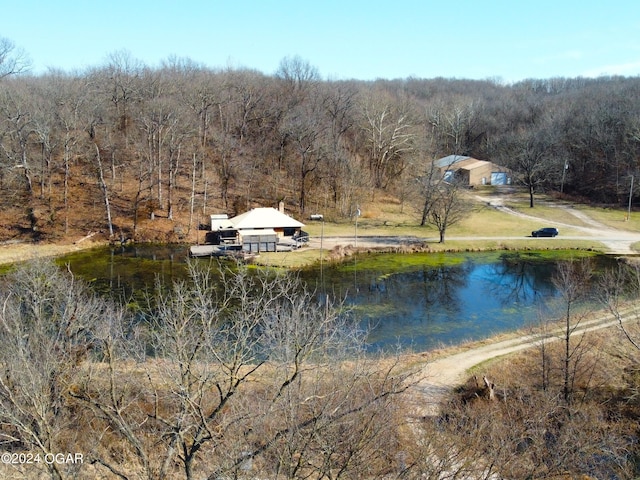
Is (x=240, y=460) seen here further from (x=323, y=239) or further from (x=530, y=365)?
(x=323, y=239)

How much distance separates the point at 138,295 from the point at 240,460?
842 inches

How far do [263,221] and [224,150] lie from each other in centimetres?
1478

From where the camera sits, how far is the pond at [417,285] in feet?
83.1

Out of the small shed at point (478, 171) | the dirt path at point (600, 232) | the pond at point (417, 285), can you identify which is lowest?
the pond at point (417, 285)

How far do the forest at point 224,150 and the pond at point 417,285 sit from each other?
797 cm

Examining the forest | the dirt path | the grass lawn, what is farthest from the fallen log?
the dirt path

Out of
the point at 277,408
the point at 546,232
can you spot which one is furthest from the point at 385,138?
the point at 277,408

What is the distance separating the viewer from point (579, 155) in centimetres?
6662

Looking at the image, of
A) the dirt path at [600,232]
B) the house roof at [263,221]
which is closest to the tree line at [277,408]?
the dirt path at [600,232]

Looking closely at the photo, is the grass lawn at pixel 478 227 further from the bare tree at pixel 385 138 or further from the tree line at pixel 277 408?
the tree line at pixel 277 408

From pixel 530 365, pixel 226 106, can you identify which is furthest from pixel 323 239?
pixel 226 106

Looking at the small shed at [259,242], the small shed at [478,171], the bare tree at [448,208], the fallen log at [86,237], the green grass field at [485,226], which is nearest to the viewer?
the small shed at [259,242]

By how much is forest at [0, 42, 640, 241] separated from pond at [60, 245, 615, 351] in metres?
7.97

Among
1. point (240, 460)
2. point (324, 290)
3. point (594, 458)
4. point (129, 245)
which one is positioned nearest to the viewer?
point (240, 460)
